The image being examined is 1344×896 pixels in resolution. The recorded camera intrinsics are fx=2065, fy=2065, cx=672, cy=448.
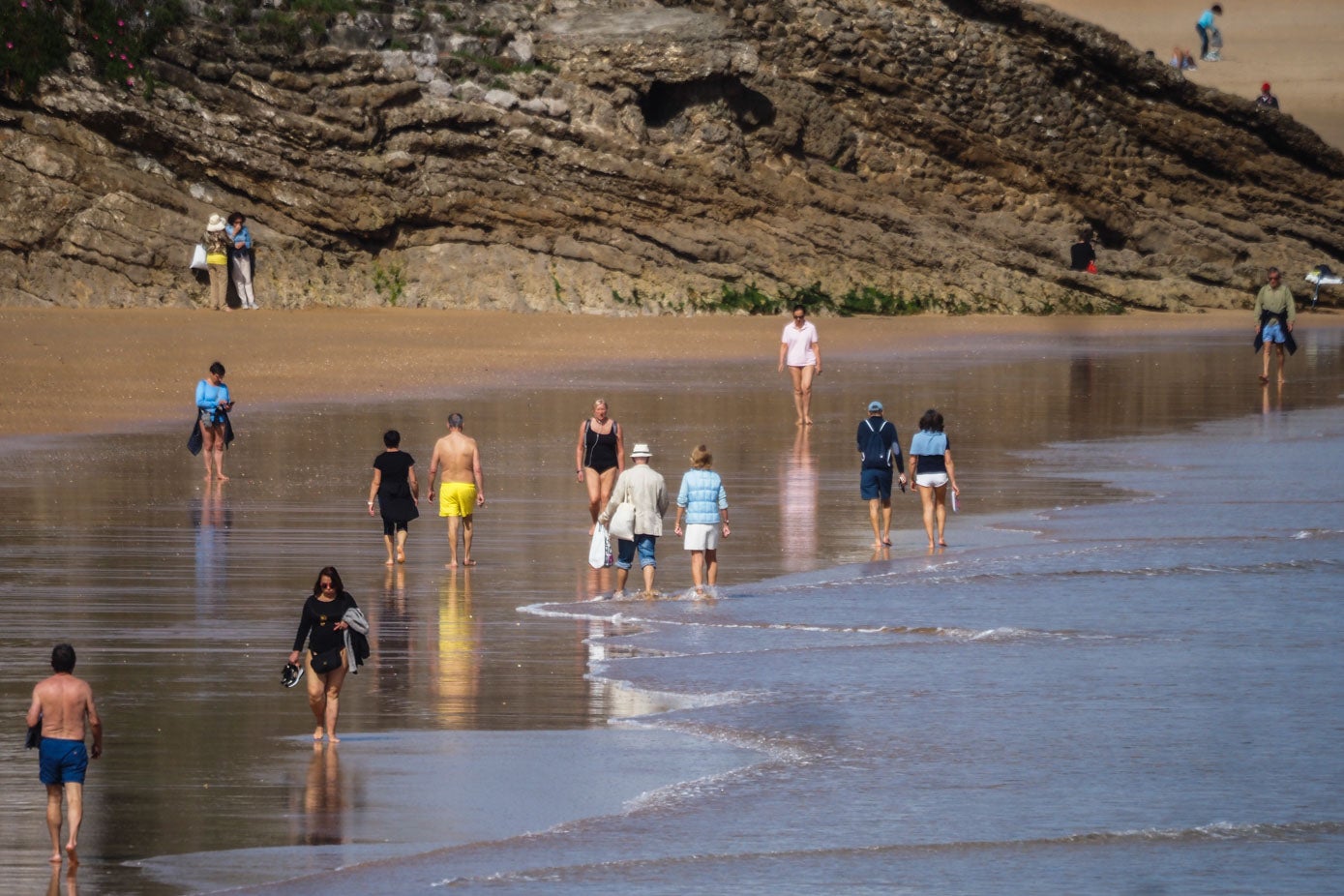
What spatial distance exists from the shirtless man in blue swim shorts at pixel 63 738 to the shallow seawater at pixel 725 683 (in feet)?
0.93

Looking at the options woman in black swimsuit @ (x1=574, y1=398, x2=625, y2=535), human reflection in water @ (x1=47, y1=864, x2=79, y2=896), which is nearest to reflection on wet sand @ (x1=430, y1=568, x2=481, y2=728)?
woman in black swimsuit @ (x1=574, y1=398, x2=625, y2=535)

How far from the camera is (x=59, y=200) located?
35.9 metres

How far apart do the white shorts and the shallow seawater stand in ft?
1.28

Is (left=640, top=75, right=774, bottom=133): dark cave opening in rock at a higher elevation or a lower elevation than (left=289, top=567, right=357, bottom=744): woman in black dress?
higher

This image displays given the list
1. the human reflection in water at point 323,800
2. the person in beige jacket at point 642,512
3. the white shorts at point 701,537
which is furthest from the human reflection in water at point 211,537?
the human reflection in water at point 323,800

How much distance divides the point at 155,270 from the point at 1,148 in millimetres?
3508

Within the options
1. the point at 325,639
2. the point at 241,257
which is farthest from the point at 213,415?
the point at 241,257

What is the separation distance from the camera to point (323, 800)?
9844mm

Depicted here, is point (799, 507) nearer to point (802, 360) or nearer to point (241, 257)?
point (802, 360)

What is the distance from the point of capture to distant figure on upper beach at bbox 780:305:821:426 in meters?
25.0

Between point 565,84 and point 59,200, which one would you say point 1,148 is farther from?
point 565,84

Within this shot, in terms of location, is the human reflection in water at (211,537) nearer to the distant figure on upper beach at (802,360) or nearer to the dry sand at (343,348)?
the dry sand at (343,348)

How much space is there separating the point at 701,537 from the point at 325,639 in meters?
4.88

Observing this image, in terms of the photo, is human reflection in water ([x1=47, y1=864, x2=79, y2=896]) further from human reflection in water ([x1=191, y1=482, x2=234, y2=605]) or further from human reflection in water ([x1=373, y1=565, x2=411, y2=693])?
human reflection in water ([x1=191, y1=482, x2=234, y2=605])
